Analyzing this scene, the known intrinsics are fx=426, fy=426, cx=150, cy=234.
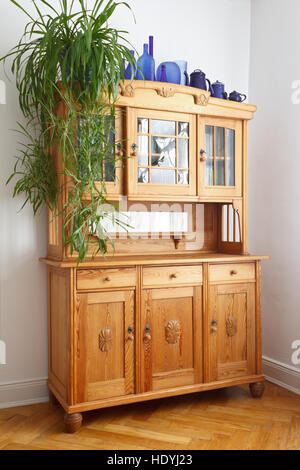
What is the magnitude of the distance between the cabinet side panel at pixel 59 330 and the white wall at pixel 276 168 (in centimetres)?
159

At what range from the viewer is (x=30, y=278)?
2797 mm

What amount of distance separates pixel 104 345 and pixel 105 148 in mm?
1115

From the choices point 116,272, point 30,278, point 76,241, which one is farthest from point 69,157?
point 30,278

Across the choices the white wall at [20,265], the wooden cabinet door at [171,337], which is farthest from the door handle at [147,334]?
the white wall at [20,265]

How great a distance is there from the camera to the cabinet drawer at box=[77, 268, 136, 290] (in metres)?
2.38

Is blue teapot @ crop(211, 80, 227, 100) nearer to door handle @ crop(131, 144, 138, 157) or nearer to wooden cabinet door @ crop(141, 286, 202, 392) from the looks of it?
door handle @ crop(131, 144, 138, 157)

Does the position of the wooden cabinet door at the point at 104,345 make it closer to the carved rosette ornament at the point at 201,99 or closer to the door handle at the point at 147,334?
the door handle at the point at 147,334

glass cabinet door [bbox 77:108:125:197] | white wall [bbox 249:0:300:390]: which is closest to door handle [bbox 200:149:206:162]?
glass cabinet door [bbox 77:108:125:197]

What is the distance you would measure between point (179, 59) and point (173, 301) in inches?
71.5

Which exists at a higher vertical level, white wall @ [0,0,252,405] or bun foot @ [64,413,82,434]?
white wall @ [0,0,252,405]

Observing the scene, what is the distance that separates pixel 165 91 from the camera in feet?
8.73

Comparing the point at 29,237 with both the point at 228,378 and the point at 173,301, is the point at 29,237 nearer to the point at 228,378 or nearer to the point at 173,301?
the point at 173,301

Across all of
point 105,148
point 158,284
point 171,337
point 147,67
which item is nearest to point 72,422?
point 171,337

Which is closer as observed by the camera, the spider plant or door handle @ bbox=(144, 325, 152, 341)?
the spider plant
